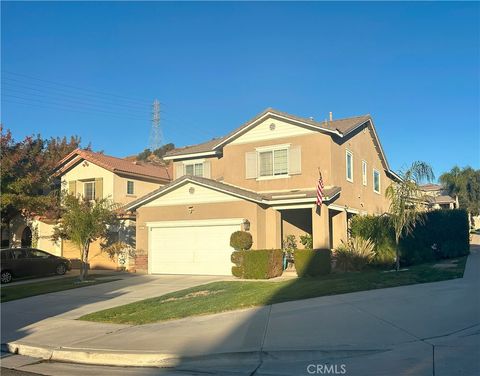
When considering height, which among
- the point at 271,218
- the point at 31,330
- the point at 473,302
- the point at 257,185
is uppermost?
the point at 257,185

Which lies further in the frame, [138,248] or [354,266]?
[138,248]

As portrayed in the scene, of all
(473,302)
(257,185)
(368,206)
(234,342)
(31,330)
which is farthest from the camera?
(368,206)

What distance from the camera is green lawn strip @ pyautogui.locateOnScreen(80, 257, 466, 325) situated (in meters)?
11.7

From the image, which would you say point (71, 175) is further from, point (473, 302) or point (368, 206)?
point (473, 302)

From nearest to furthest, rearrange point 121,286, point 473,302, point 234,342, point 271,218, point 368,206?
point 234,342 → point 473,302 → point 121,286 → point 271,218 → point 368,206

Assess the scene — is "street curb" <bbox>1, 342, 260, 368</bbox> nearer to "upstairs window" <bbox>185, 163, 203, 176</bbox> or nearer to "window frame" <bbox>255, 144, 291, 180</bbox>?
"window frame" <bbox>255, 144, 291, 180</bbox>

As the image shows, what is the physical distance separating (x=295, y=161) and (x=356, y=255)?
18.4 ft

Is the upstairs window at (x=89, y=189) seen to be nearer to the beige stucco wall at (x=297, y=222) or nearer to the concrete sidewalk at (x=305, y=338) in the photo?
the beige stucco wall at (x=297, y=222)

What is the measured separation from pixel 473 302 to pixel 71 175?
83.2 feet

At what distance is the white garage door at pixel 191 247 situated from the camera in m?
21.2

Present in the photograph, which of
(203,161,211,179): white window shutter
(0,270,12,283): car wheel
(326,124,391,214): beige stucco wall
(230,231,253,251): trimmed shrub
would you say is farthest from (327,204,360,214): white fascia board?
(0,270,12,283): car wheel

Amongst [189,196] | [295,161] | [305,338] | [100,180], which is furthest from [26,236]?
[305,338]

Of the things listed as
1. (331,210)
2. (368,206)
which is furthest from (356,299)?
(368,206)

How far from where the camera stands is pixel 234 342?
8289 millimetres
